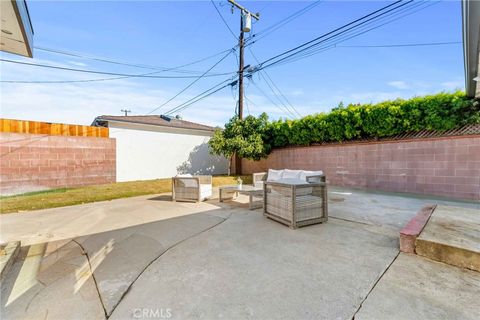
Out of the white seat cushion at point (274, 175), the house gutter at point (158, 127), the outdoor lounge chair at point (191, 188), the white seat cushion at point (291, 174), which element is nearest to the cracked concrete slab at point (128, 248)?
the outdoor lounge chair at point (191, 188)

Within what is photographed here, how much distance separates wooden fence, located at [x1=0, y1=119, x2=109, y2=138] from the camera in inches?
306

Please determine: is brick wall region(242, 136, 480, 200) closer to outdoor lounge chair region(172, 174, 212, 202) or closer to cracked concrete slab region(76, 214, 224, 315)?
outdoor lounge chair region(172, 174, 212, 202)

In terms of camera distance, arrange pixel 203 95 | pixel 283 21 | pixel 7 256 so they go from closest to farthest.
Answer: pixel 7 256 < pixel 283 21 < pixel 203 95

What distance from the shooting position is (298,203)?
3689 mm

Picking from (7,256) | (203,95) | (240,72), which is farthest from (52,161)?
(240,72)

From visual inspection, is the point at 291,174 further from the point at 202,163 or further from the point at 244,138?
the point at 202,163

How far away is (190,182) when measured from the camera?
6.14 meters

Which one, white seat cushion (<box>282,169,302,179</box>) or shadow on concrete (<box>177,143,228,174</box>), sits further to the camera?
shadow on concrete (<box>177,143,228,174</box>)

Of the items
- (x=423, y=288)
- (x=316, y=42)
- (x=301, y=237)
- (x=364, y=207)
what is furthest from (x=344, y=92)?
(x=423, y=288)

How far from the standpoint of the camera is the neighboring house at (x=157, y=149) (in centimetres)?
1048

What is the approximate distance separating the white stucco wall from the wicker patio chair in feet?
29.0

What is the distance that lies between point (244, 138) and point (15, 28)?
28.1 feet

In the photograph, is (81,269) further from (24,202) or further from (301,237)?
(24,202)

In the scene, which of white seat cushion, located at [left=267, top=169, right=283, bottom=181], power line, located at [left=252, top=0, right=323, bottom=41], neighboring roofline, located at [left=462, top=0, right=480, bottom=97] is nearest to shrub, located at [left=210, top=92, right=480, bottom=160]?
neighboring roofline, located at [left=462, top=0, right=480, bottom=97]
